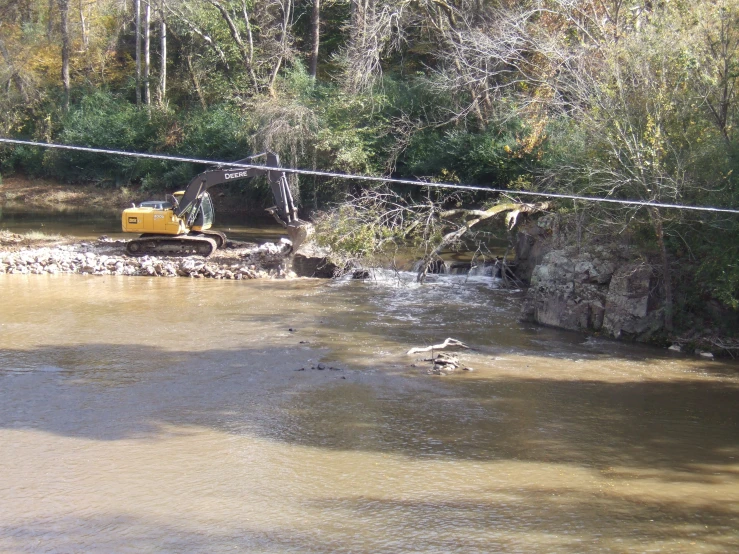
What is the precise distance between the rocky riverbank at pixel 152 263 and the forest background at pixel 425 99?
5102 mm

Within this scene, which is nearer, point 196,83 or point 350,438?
point 350,438

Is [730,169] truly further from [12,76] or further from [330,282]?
[12,76]

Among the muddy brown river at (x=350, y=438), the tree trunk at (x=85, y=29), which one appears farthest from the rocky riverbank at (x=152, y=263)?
the tree trunk at (x=85, y=29)

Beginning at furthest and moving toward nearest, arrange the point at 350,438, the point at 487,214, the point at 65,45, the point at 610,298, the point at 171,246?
the point at 65,45
the point at 171,246
the point at 487,214
the point at 610,298
the point at 350,438

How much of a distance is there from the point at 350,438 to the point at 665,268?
6.96 meters

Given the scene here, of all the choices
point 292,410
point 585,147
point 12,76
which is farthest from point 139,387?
point 12,76

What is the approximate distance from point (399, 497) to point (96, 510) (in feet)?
9.82

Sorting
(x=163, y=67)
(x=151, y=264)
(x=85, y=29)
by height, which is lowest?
(x=151, y=264)

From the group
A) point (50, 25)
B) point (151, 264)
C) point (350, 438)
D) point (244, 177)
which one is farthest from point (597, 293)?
point (50, 25)

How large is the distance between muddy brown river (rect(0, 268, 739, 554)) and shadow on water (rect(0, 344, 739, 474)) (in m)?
0.03

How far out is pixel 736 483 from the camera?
804 cm

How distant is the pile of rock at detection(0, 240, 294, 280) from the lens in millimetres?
19344

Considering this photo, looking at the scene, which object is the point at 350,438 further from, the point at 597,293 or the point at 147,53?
the point at 147,53

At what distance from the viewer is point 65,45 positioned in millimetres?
39094
